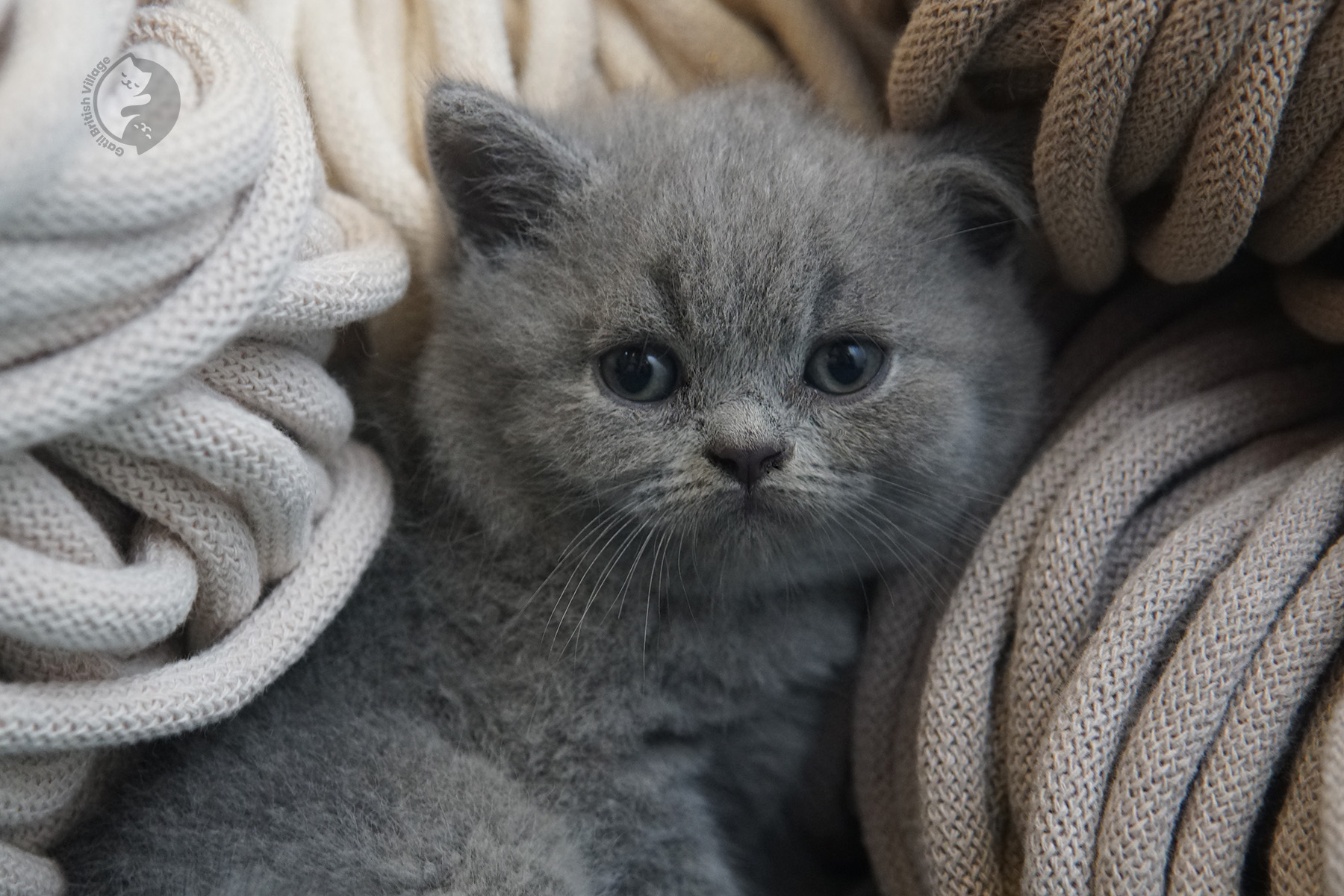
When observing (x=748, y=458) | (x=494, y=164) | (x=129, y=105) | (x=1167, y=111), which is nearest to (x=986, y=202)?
(x=1167, y=111)

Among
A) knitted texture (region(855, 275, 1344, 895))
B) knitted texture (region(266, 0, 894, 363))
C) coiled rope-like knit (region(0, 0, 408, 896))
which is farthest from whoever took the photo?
knitted texture (region(266, 0, 894, 363))

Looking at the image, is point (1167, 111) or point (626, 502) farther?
point (626, 502)

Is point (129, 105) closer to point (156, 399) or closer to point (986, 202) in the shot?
point (156, 399)

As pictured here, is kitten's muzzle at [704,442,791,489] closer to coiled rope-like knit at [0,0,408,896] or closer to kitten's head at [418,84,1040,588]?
kitten's head at [418,84,1040,588]

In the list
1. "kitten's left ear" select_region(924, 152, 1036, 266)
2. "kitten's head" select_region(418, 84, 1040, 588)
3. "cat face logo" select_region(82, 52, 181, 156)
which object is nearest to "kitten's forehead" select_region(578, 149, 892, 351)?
"kitten's head" select_region(418, 84, 1040, 588)

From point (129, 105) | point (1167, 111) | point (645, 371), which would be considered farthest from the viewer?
point (645, 371)

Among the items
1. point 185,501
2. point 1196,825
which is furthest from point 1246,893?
point 185,501

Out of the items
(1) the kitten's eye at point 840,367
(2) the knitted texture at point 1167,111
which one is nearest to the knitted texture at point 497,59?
(2) the knitted texture at point 1167,111

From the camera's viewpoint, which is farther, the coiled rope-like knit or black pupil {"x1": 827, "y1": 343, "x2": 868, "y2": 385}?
black pupil {"x1": 827, "y1": 343, "x2": 868, "y2": 385}

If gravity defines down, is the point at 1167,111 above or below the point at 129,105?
below
